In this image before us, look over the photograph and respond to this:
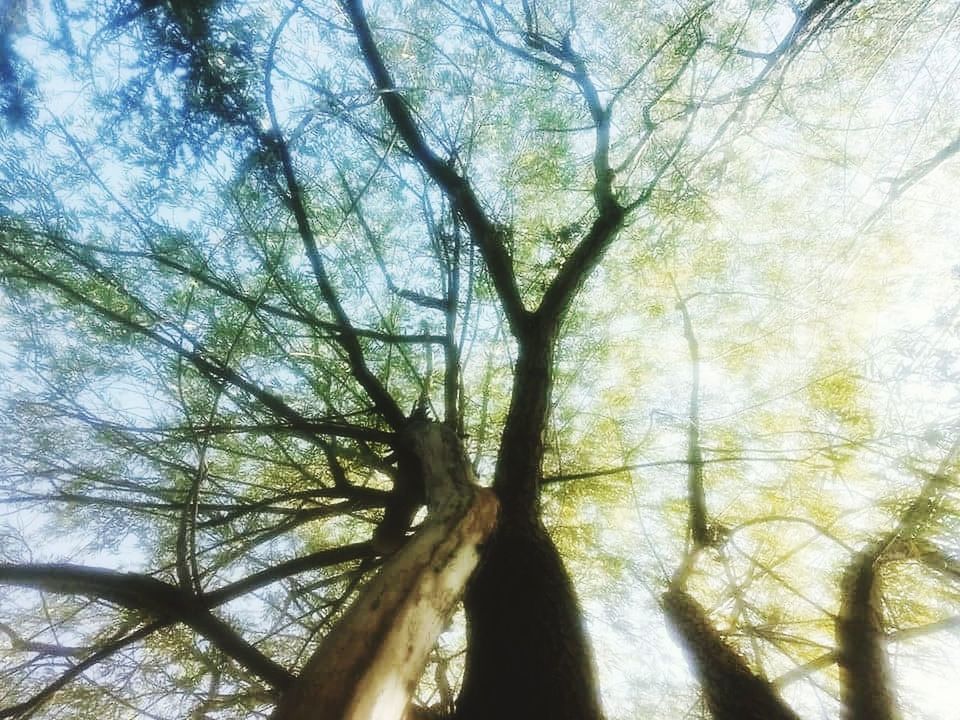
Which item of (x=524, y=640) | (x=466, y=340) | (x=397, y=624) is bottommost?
(x=397, y=624)

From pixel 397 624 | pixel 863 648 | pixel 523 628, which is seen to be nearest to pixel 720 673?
pixel 863 648

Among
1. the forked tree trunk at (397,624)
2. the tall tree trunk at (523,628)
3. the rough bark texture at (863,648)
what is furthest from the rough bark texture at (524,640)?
the rough bark texture at (863,648)

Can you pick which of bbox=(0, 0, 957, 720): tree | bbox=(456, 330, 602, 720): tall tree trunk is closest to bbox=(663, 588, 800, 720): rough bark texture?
bbox=(0, 0, 957, 720): tree

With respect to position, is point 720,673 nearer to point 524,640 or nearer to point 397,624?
point 524,640

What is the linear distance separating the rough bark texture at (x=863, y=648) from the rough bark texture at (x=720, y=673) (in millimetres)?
242

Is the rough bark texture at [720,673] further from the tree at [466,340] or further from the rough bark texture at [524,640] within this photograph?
the rough bark texture at [524,640]

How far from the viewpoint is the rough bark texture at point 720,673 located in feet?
5.85

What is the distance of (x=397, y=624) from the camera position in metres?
0.88

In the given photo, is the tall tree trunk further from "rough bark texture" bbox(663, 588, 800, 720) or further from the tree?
"rough bark texture" bbox(663, 588, 800, 720)

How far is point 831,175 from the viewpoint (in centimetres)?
271

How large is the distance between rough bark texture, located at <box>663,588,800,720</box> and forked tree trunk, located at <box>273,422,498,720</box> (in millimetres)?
1340

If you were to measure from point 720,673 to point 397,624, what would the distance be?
1.80 metres

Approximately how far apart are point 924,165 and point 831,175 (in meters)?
1.31

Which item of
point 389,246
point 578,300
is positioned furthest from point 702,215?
point 389,246
